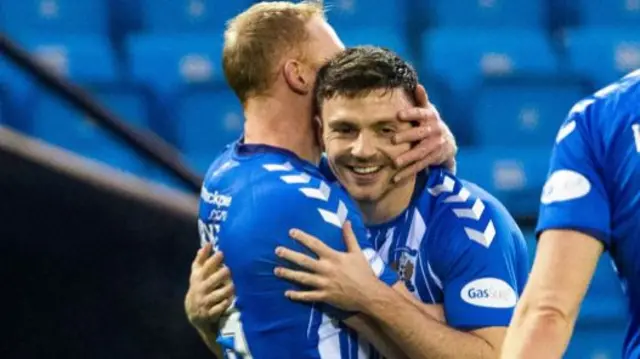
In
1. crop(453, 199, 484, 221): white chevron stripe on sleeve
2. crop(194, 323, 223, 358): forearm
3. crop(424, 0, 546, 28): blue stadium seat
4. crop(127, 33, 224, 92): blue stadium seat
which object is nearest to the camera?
crop(453, 199, 484, 221): white chevron stripe on sleeve

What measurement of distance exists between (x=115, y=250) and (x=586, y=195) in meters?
1.99

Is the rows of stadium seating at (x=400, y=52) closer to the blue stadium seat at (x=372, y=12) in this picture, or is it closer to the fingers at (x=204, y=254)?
the blue stadium seat at (x=372, y=12)

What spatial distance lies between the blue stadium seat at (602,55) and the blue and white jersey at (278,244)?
3.35m

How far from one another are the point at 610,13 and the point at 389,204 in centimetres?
360

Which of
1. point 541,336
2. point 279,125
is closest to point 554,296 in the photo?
point 541,336

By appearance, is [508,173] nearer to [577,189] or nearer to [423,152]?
[423,152]

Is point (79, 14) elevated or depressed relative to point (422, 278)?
elevated

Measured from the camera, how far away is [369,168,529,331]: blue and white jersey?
2.24m

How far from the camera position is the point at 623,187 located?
1700mm

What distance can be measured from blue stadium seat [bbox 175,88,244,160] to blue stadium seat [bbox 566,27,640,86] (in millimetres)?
1403

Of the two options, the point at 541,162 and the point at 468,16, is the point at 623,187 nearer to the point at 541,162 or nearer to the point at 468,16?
the point at 541,162

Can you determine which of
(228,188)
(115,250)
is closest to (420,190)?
(228,188)

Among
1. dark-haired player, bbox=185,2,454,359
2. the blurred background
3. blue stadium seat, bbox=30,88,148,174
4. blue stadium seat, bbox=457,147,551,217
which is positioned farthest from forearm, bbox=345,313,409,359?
blue stadium seat, bbox=30,88,148,174

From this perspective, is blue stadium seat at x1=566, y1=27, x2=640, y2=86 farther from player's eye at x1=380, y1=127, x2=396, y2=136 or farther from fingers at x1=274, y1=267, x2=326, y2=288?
fingers at x1=274, y1=267, x2=326, y2=288
